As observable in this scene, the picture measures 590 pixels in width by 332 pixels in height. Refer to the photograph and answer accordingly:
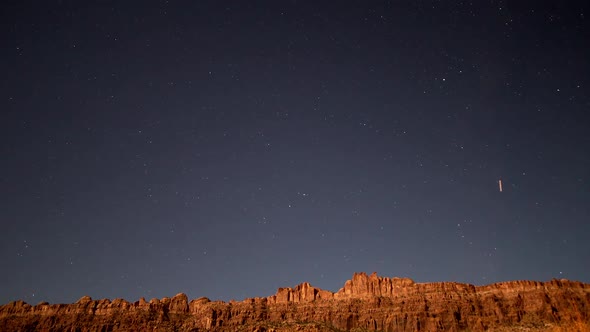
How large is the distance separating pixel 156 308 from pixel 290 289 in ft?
122

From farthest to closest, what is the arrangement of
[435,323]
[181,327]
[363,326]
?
[181,327]
[363,326]
[435,323]

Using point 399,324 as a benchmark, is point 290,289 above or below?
above

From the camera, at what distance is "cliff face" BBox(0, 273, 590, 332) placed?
104 metres

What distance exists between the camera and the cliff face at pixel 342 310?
4109 inches

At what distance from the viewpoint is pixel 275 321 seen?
395 ft

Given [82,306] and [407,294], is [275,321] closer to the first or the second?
[407,294]

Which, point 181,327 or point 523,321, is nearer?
point 523,321

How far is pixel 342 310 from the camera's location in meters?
120

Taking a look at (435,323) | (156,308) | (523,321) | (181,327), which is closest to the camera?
(523,321)

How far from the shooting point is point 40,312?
5271 inches

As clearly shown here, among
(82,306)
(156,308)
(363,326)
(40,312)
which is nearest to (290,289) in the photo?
(363,326)

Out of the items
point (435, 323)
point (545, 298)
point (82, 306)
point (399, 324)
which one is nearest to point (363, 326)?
point (399, 324)

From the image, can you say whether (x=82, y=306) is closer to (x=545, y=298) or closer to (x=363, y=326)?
(x=363, y=326)

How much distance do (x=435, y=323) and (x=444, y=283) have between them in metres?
15.9
